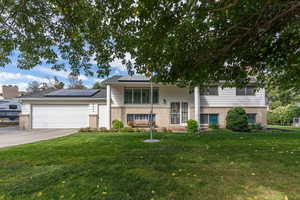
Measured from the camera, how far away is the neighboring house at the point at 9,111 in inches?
855

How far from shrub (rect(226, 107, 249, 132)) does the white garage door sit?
1238cm

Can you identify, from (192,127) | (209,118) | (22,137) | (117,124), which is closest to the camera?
(22,137)

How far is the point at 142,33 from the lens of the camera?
3.52 meters

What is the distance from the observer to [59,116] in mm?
12789

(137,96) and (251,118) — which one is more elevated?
(137,96)

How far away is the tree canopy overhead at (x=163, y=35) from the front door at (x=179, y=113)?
27.9 feet

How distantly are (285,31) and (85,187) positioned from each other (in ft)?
20.9

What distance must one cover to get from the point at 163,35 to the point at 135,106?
31.9 ft

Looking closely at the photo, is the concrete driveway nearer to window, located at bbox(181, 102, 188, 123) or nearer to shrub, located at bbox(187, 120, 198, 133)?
shrub, located at bbox(187, 120, 198, 133)

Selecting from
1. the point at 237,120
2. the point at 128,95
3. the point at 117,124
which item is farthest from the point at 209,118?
the point at 117,124

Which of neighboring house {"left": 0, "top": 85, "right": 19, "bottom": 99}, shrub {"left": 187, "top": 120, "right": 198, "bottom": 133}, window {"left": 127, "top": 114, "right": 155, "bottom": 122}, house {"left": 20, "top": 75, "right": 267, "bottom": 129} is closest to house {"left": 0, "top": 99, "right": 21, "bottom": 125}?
house {"left": 20, "top": 75, "right": 267, "bottom": 129}

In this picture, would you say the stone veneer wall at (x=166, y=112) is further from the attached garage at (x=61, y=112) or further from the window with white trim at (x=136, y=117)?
the attached garage at (x=61, y=112)

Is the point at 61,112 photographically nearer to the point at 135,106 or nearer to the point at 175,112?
the point at 135,106

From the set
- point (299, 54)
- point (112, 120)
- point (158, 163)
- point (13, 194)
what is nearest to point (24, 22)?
point (13, 194)
